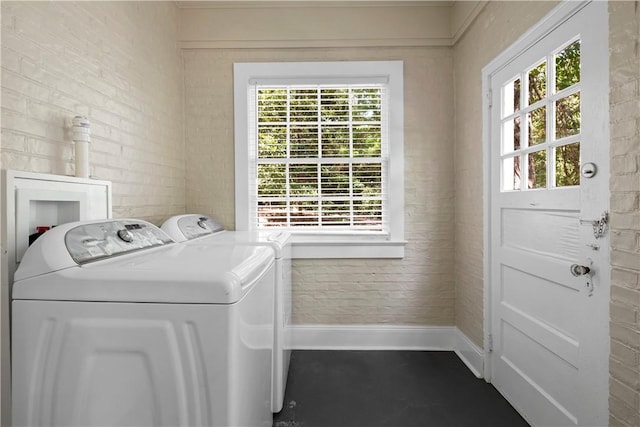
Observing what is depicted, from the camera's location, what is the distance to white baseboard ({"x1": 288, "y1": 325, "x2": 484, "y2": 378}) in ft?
9.00

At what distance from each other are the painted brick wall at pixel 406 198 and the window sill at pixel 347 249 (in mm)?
59

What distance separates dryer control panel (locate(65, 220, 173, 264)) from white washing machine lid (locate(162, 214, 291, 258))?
348 mm

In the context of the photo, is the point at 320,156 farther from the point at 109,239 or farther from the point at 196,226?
the point at 109,239

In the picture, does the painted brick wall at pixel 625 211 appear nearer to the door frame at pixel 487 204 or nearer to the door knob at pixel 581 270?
the door knob at pixel 581 270

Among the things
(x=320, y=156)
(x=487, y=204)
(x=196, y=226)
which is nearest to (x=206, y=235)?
(x=196, y=226)

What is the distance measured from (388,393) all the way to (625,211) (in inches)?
63.9

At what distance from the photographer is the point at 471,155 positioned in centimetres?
246

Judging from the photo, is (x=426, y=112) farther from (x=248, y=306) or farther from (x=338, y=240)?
(x=248, y=306)

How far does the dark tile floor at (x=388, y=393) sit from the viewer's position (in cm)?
187

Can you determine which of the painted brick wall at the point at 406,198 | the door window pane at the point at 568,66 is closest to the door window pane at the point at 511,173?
the door window pane at the point at 568,66

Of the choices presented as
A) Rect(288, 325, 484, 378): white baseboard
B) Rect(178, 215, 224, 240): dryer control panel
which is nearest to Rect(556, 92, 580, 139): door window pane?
Rect(288, 325, 484, 378): white baseboard

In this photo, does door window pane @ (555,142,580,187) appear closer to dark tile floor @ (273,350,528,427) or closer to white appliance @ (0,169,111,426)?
dark tile floor @ (273,350,528,427)

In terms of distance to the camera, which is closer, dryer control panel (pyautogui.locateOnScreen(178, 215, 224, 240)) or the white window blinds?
dryer control panel (pyautogui.locateOnScreen(178, 215, 224, 240))

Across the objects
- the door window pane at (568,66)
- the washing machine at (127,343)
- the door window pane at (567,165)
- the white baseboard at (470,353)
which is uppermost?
the door window pane at (568,66)
